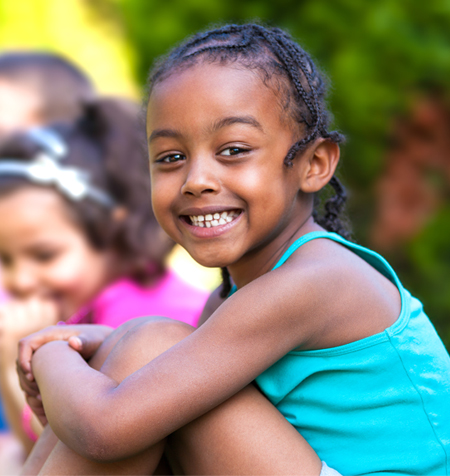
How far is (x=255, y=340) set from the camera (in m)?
1.41

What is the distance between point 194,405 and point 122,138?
226cm

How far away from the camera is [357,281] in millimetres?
1534

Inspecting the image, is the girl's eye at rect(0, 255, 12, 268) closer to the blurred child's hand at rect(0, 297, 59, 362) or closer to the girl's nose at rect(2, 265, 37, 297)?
the girl's nose at rect(2, 265, 37, 297)

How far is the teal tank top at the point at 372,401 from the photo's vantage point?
1530 mm

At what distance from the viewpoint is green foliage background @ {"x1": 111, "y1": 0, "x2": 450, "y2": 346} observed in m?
3.49

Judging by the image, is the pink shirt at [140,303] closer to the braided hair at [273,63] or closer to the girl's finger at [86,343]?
the girl's finger at [86,343]

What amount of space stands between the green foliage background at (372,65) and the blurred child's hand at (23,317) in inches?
67.0

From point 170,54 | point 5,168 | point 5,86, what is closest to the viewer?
point 170,54

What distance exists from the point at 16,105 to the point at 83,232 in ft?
5.01

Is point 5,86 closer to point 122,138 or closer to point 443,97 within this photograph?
point 122,138

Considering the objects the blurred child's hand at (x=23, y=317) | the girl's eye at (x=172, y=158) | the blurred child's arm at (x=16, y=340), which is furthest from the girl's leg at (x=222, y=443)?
the blurred child's hand at (x=23, y=317)

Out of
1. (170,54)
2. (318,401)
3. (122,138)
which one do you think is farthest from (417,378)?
(122,138)

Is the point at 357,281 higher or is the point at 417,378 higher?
the point at 357,281

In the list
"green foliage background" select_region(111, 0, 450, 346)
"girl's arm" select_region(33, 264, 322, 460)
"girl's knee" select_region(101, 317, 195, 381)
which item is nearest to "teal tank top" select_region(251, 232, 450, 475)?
"girl's arm" select_region(33, 264, 322, 460)
